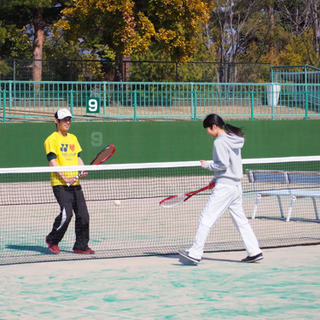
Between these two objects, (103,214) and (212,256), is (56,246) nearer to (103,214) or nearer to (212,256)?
(212,256)

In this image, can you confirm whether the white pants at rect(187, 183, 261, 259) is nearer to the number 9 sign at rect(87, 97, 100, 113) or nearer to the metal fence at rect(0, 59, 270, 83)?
the number 9 sign at rect(87, 97, 100, 113)

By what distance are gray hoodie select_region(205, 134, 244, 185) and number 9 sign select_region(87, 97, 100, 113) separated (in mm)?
11885

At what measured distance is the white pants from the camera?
767 centimetres

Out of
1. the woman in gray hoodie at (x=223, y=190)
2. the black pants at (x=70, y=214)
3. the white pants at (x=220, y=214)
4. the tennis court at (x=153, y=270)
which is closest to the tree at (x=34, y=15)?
the tennis court at (x=153, y=270)

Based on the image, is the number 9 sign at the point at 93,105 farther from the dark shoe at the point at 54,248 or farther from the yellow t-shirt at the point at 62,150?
the dark shoe at the point at 54,248

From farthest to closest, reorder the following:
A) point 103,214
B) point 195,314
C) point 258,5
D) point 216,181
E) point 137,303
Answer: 1. point 258,5
2. point 103,214
3. point 216,181
4. point 137,303
5. point 195,314

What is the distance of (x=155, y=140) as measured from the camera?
65.9 feet

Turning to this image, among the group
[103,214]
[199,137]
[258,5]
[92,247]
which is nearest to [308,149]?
[199,137]

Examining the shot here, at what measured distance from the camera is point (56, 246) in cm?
862

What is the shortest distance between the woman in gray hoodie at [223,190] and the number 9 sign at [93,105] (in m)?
11.8

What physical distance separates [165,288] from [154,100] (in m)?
13.7

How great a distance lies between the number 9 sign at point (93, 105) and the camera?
19.4 metres

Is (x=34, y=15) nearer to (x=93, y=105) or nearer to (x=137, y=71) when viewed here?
(x=137, y=71)

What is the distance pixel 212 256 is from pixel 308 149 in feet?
46.4
